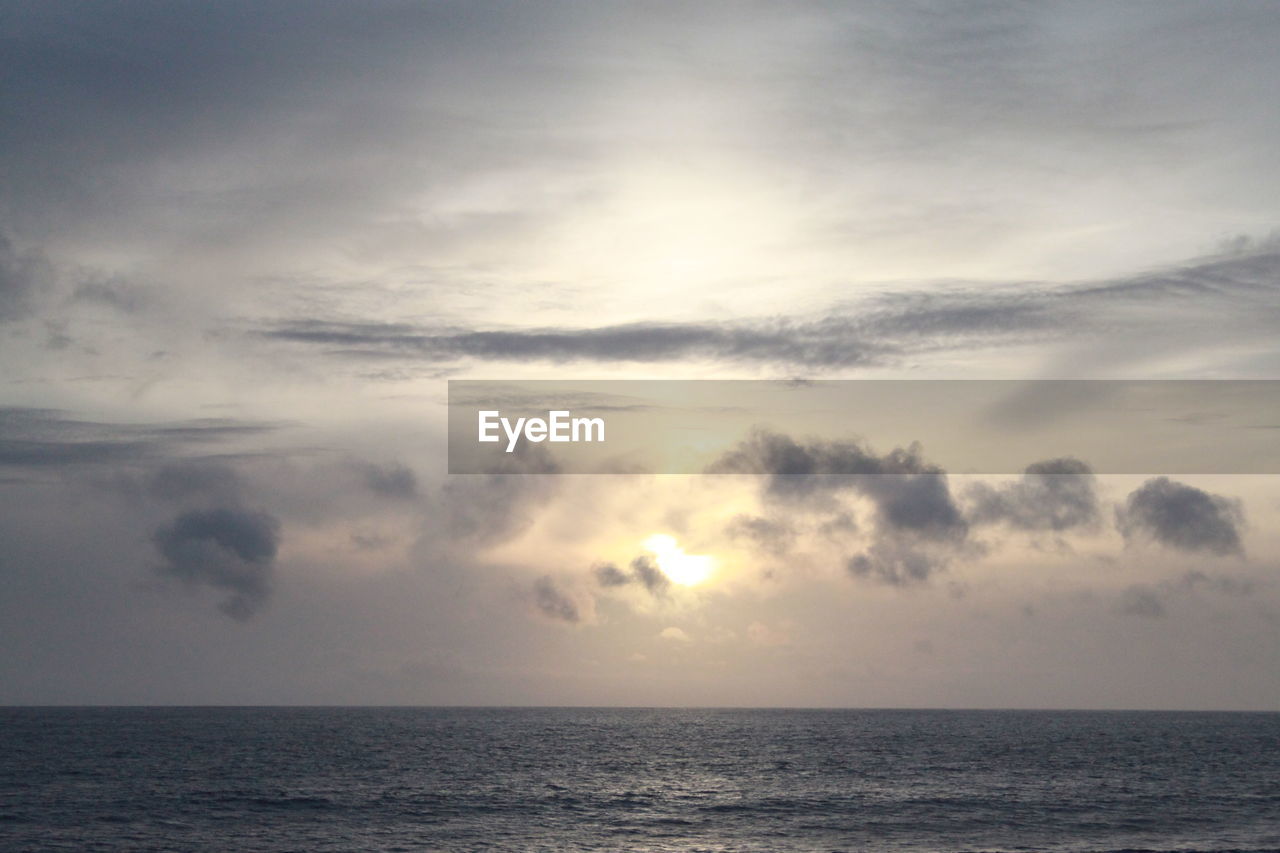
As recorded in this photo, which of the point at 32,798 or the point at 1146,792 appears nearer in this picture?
the point at 32,798

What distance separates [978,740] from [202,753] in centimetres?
13401

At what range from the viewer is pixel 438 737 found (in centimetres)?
19812

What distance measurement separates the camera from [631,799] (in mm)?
94312

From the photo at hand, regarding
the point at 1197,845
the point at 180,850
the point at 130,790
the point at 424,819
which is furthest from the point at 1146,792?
the point at 130,790

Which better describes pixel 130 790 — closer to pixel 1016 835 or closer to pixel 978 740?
pixel 1016 835

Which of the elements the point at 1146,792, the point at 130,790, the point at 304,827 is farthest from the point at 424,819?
the point at 1146,792

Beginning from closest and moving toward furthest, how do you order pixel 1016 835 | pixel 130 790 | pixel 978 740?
pixel 1016 835
pixel 130 790
pixel 978 740

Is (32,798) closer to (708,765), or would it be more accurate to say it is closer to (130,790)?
(130,790)

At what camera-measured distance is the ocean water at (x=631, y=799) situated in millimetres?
72625

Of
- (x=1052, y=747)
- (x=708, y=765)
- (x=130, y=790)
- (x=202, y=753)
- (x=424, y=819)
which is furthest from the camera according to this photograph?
(x=1052, y=747)

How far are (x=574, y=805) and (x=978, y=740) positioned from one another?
410ft

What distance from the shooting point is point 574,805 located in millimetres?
90000

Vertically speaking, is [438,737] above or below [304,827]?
below

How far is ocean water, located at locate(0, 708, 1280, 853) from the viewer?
7262 centimetres
